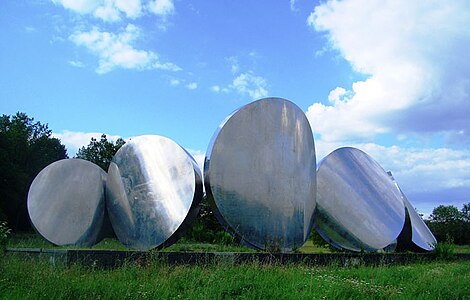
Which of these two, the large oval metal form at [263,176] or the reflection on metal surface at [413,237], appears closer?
the large oval metal form at [263,176]

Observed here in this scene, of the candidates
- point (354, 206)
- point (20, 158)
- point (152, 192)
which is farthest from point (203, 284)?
point (20, 158)

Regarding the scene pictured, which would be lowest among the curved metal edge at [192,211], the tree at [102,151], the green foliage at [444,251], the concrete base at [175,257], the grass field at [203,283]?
the grass field at [203,283]


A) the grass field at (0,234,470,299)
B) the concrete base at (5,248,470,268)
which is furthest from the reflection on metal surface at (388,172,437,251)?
the grass field at (0,234,470,299)

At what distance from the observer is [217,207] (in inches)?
485

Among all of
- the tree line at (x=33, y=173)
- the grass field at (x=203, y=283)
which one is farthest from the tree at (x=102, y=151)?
the grass field at (x=203, y=283)

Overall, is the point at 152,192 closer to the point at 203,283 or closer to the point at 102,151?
the point at 203,283

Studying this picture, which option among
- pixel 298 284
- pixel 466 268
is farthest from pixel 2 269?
pixel 466 268

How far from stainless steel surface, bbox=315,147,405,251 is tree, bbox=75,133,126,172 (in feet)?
93.5

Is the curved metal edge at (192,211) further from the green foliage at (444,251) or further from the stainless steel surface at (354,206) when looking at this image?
the green foliage at (444,251)

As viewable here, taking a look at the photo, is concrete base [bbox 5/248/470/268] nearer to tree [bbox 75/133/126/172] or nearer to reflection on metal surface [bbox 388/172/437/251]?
reflection on metal surface [bbox 388/172/437/251]

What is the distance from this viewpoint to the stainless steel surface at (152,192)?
44.2 ft

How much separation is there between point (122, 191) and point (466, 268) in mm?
9180

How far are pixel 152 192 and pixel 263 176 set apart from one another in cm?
314

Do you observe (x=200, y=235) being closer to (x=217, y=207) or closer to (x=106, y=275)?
(x=217, y=207)
